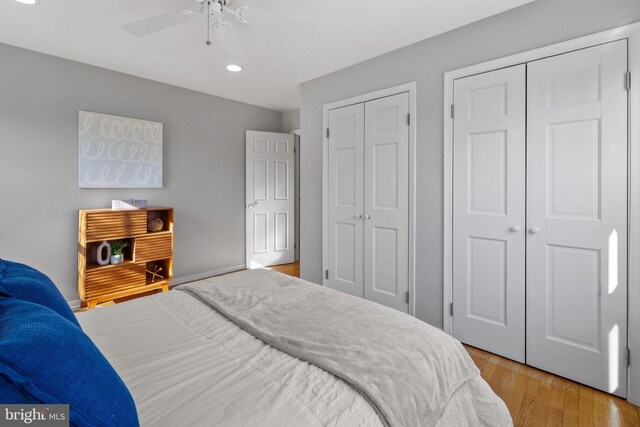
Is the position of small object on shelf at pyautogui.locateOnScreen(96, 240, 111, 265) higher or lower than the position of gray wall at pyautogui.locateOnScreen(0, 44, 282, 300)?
lower

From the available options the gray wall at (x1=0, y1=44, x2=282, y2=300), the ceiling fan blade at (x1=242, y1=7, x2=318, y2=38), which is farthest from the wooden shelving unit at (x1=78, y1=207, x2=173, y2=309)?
the ceiling fan blade at (x1=242, y1=7, x2=318, y2=38)

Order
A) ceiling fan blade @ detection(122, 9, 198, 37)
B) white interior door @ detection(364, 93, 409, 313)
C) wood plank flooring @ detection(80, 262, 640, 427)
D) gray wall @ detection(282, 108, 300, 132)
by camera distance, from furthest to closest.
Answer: gray wall @ detection(282, 108, 300, 132) → white interior door @ detection(364, 93, 409, 313) → ceiling fan blade @ detection(122, 9, 198, 37) → wood plank flooring @ detection(80, 262, 640, 427)

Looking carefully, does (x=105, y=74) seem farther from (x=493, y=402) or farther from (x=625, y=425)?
(x=625, y=425)

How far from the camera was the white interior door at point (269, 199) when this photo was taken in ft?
15.3

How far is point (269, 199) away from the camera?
15.9 feet

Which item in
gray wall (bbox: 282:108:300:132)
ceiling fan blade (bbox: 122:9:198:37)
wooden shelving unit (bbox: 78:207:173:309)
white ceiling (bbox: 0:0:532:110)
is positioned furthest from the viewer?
gray wall (bbox: 282:108:300:132)

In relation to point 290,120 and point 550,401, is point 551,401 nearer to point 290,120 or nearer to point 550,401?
point 550,401

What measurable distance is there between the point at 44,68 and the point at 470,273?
4.28m

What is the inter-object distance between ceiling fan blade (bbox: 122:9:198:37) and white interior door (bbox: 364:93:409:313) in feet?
5.74

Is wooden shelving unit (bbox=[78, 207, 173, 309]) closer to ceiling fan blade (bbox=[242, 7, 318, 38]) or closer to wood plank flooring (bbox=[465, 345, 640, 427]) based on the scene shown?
ceiling fan blade (bbox=[242, 7, 318, 38])

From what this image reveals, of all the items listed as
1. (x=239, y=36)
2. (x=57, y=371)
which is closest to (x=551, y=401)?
(x=57, y=371)

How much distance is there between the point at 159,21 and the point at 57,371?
1.96 meters

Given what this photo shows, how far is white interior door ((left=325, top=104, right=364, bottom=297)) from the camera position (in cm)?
316

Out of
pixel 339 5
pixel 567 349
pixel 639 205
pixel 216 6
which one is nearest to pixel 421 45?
pixel 339 5
